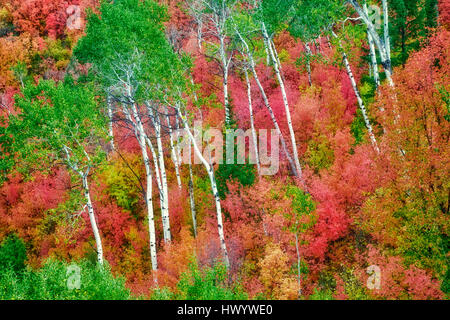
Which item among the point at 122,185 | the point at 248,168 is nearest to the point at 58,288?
the point at 122,185

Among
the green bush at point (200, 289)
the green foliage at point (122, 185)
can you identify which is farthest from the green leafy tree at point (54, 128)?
the green foliage at point (122, 185)

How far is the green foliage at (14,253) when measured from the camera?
23.9 meters

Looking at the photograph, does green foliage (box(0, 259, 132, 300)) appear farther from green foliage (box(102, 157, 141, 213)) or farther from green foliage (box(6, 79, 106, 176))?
green foliage (box(102, 157, 141, 213))

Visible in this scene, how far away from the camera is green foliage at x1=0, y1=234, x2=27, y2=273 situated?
23859 mm

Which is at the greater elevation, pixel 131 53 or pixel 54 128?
pixel 131 53

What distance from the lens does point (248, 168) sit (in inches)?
883

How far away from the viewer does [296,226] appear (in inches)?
695

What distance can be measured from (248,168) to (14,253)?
18.0 meters

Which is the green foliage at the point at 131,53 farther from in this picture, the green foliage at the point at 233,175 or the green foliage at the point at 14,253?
the green foliage at the point at 14,253

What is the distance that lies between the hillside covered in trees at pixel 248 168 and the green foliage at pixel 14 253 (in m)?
0.19

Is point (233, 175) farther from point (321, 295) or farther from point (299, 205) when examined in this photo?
point (321, 295)
